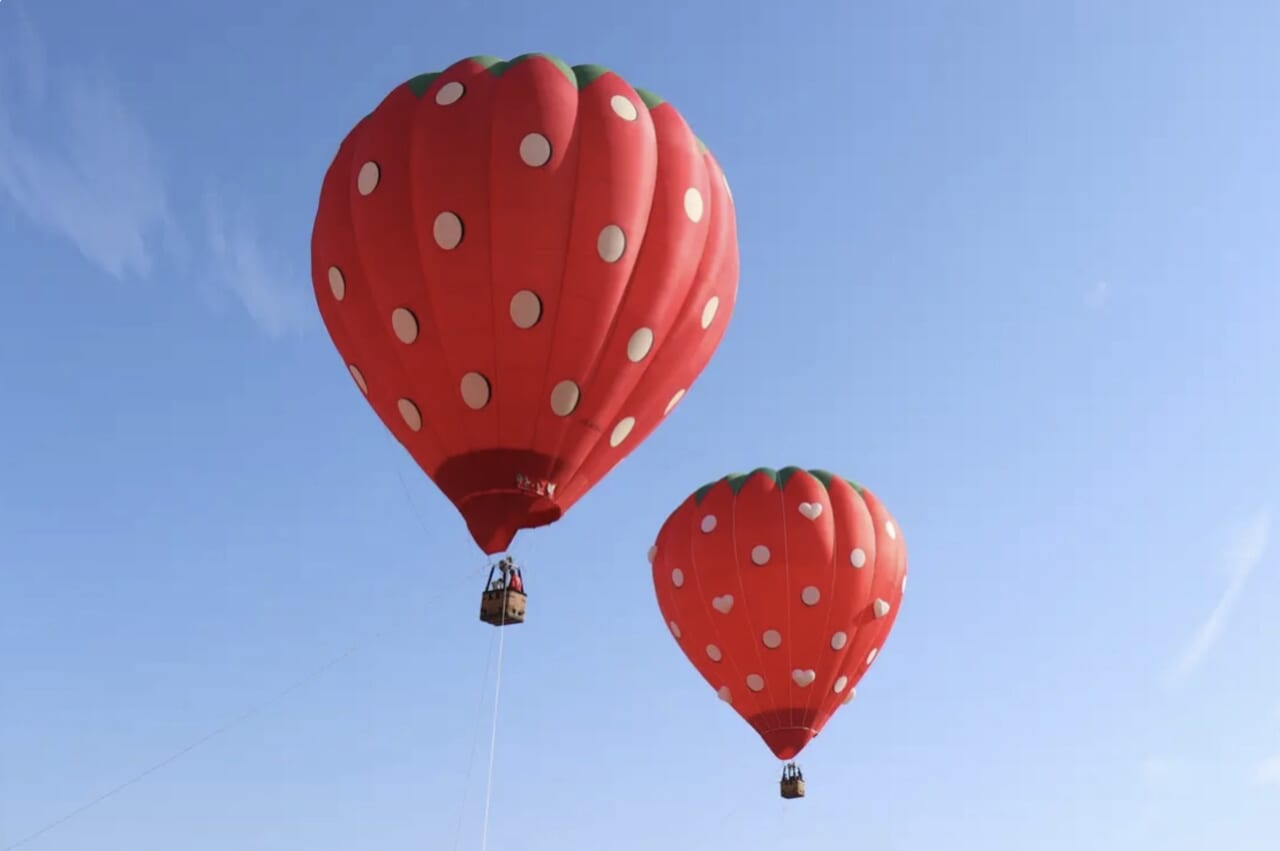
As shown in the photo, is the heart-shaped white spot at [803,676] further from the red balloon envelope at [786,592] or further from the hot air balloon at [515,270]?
the hot air balloon at [515,270]

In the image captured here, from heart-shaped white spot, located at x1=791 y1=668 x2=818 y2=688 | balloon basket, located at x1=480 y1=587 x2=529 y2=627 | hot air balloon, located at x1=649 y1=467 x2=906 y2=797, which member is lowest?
Answer: balloon basket, located at x1=480 y1=587 x2=529 y2=627

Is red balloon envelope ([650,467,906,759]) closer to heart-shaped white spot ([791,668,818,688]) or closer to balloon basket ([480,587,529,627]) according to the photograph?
→ heart-shaped white spot ([791,668,818,688])

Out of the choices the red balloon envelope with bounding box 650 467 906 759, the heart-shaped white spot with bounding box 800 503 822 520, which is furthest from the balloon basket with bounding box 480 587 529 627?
the heart-shaped white spot with bounding box 800 503 822 520

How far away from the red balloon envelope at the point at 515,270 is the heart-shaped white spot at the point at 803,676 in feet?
29.5

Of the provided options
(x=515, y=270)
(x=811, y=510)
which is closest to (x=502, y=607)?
(x=515, y=270)

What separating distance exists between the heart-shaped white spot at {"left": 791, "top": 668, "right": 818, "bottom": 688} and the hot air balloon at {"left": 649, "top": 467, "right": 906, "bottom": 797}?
0.9 inches

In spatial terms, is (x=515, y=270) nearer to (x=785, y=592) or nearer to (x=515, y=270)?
(x=515, y=270)

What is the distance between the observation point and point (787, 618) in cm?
2011

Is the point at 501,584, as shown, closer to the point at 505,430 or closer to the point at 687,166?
the point at 505,430

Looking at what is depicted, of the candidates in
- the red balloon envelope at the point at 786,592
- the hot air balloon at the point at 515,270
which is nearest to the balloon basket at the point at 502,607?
the hot air balloon at the point at 515,270

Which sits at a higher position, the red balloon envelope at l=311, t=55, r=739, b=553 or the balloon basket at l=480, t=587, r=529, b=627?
the red balloon envelope at l=311, t=55, r=739, b=553

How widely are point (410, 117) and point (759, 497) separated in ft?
34.8

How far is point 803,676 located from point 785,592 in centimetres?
156

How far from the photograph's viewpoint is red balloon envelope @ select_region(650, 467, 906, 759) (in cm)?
2014
